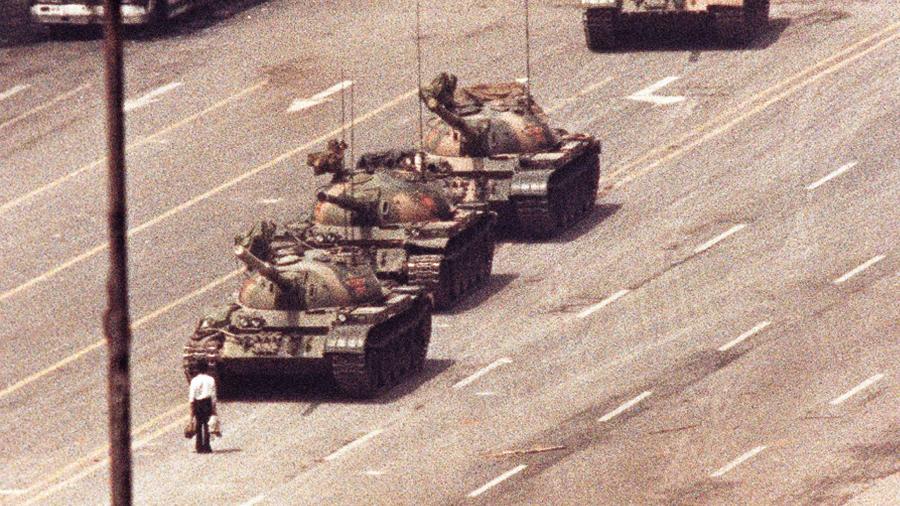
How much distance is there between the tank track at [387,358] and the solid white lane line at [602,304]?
401cm

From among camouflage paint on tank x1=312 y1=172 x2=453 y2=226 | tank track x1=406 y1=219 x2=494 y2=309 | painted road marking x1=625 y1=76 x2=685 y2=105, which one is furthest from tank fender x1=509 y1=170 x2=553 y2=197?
painted road marking x1=625 y1=76 x2=685 y2=105

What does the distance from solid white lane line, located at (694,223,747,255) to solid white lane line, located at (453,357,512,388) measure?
26.1 feet

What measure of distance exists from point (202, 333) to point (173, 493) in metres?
5.70

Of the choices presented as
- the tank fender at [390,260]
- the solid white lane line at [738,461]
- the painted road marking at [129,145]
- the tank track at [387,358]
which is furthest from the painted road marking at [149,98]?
the solid white lane line at [738,461]

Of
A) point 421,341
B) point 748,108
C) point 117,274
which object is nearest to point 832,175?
point 748,108

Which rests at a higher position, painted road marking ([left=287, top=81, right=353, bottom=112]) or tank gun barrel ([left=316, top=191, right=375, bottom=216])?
tank gun barrel ([left=316, top=191, right=375, bottom=216])

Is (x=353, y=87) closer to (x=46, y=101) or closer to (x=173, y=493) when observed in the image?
(x=46, y=101)

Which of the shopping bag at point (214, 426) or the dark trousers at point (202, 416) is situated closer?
the dark trousers at point (202, 416)

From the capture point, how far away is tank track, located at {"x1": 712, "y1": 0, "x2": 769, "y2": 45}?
218ft

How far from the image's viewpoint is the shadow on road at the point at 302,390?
1719 inches

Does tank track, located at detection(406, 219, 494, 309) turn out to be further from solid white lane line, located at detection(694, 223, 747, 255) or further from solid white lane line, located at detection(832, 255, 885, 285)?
solid white lane line, located at detection(832, 255, 885, 285)

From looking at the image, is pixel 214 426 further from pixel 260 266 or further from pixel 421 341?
pixel 421 341

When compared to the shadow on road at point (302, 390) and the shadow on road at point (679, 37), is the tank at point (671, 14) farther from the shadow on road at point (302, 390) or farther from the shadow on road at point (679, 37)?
the shadow on road at point (302, 390)

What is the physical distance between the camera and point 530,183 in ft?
178
